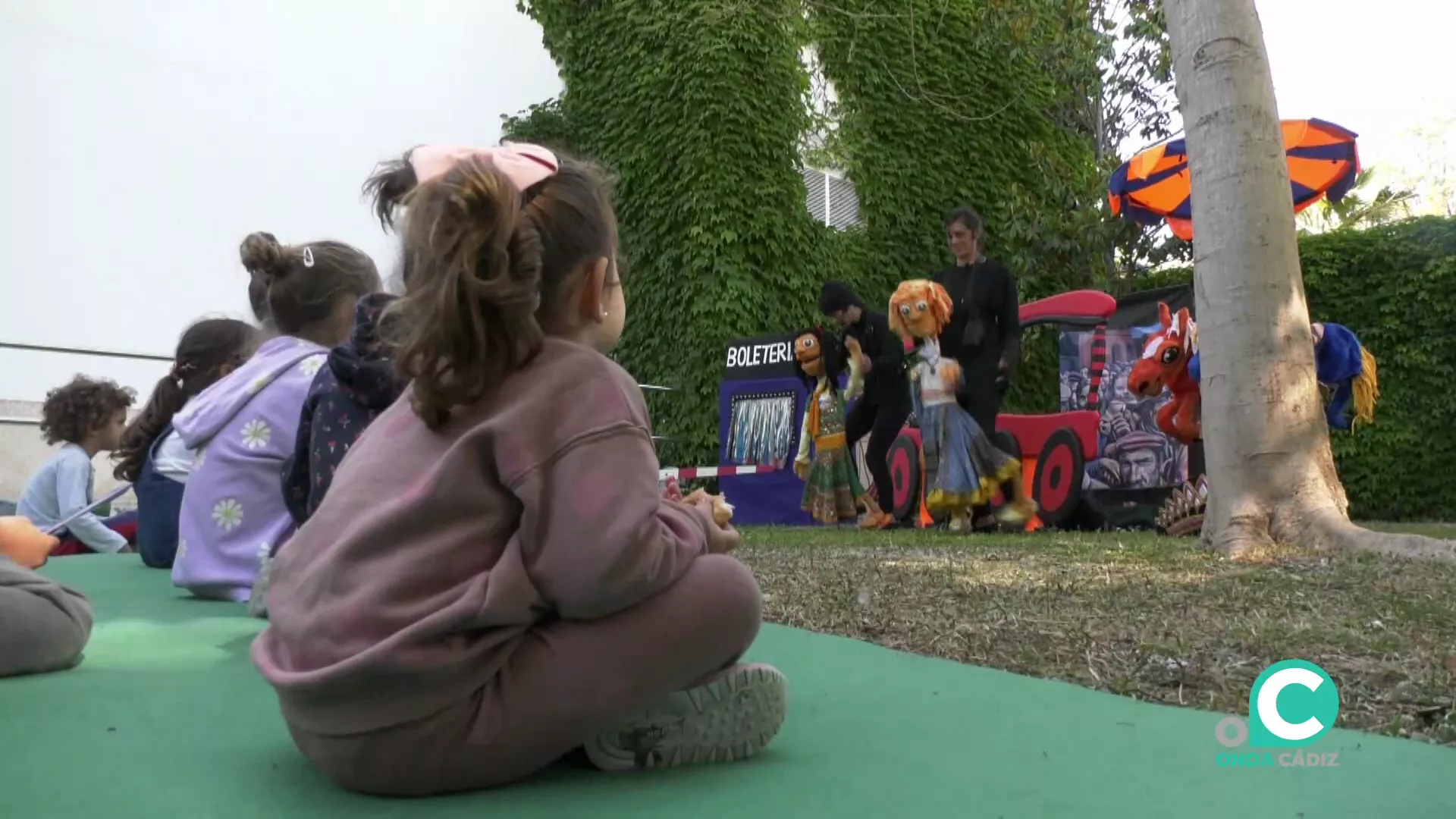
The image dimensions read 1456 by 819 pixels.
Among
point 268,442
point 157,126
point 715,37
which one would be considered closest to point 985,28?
point 715,37

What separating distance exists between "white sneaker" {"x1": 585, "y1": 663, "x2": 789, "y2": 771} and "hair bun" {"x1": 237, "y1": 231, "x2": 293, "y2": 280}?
2239 mm

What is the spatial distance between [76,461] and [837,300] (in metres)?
4.45

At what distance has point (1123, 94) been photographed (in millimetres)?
12750

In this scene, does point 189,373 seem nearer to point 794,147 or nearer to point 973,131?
point 794,147

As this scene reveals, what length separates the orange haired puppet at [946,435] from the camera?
645 cm

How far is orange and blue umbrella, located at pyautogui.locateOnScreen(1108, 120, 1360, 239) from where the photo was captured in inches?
348

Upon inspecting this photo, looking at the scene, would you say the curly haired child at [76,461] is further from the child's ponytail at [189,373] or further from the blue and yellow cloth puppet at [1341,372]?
the blue and yellow cloth puppet at [1341,372]

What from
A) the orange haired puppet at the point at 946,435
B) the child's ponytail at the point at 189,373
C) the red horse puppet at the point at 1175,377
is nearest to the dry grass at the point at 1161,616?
the orange haired puppet at the point at 946,435

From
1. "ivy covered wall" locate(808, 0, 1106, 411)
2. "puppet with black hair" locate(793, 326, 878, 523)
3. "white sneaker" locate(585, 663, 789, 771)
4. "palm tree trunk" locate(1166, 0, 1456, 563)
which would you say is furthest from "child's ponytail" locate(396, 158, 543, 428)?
"ivy covered wall" locate(808, 0, 1106, 411)

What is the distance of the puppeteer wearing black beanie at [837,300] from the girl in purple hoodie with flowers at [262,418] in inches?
180

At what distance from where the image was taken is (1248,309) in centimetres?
477

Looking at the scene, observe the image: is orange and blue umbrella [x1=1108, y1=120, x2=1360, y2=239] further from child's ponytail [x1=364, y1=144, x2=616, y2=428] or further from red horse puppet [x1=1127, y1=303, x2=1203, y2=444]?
child's ponytail [x1=364, y1=144, x2=616, y2=428]

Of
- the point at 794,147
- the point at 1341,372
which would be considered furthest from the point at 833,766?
the point at 794,147

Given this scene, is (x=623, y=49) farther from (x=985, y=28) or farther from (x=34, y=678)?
(x=34, y=678)
